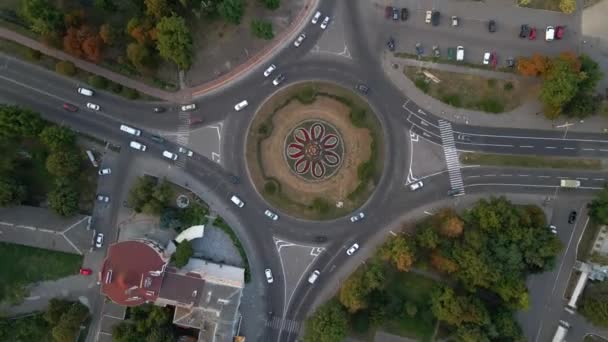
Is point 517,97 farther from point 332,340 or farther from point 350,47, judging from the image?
point 332,340

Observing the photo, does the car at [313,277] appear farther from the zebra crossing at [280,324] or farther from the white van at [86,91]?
the white van at [86,91]

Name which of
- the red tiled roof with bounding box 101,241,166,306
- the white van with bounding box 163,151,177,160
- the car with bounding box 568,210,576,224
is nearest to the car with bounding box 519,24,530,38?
the car with bounding box 568,210,576,224

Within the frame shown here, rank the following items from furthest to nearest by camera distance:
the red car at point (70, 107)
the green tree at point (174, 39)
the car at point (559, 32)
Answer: the car at point (559, 32), the red car at point (70, 107), the green tree at point (174, 39)

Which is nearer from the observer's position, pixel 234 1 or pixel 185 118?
pixel 234 1

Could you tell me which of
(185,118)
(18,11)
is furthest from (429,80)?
(18,11)

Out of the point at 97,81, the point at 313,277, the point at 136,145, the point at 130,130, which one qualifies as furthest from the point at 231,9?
the point at 313,277

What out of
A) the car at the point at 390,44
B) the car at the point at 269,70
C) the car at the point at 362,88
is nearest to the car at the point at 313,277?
the car at the point at 362,88

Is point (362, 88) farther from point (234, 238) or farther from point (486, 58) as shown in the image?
point (234, 238)
